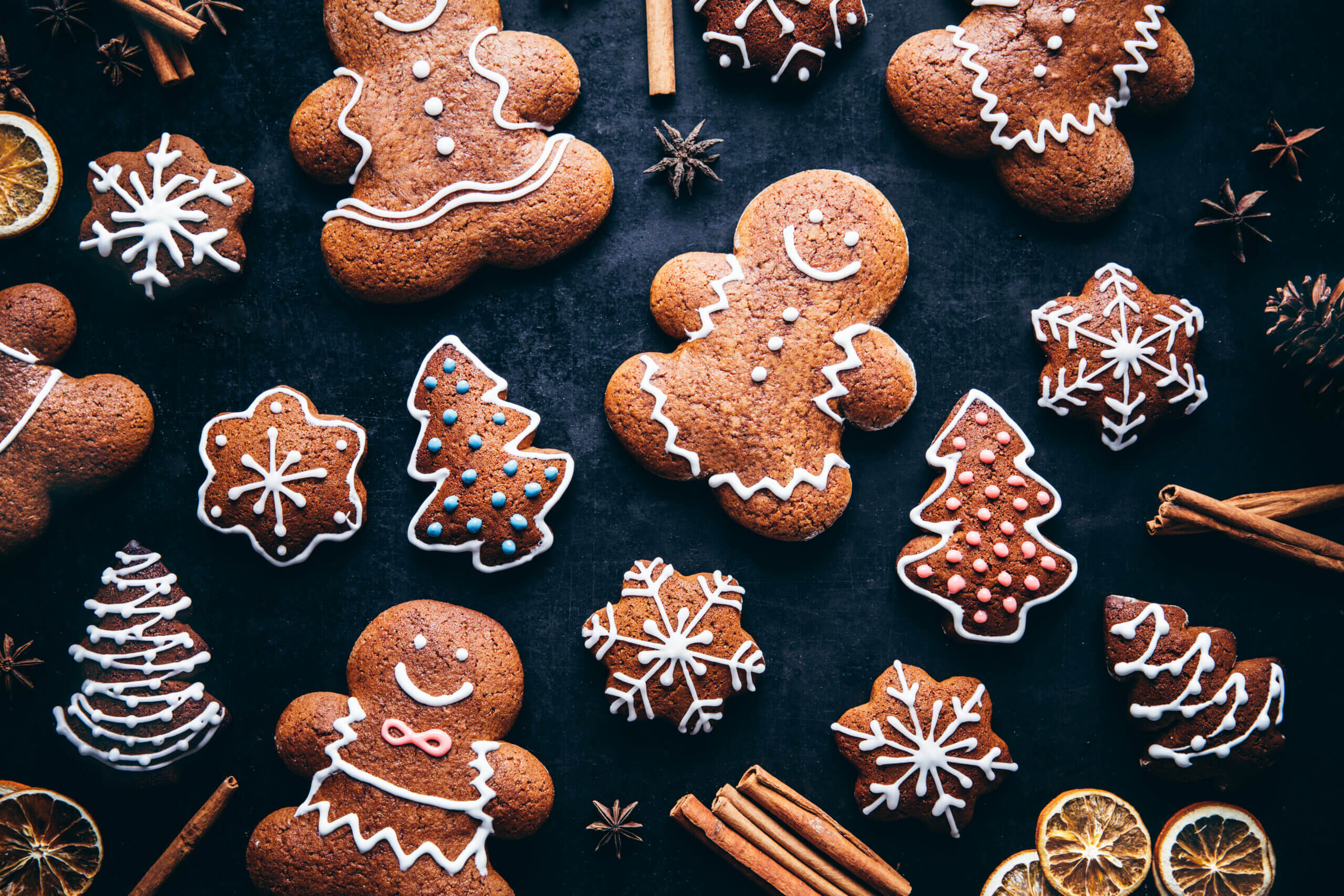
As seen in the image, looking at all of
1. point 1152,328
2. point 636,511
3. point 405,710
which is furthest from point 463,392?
point 1152,328

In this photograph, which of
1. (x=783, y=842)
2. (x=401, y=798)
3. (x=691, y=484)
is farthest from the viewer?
(x=691, y=484)

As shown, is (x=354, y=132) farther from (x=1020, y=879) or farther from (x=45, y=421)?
(x=1020, y=879)

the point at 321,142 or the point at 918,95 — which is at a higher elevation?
the point at 321,142

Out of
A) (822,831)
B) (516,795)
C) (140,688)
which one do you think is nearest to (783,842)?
(822,831)

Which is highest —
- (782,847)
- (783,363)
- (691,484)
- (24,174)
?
(24,174)

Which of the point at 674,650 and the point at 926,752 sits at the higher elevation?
the point at 674,650

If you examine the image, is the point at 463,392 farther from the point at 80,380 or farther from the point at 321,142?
the point at 80,380
